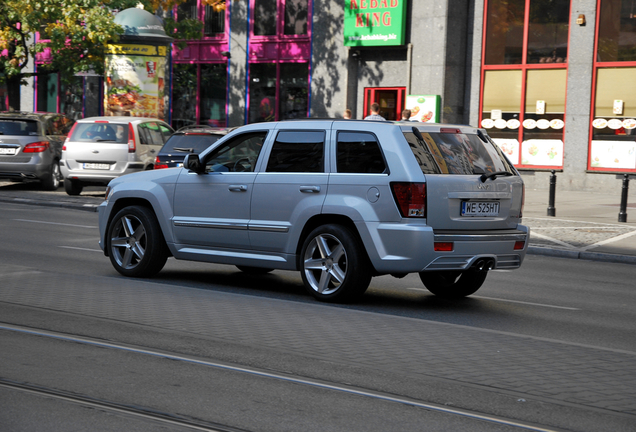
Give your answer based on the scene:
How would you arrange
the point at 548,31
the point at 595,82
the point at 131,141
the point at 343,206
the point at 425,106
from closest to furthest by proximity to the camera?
the point at 343,206
the point at 131,141
the point at 595,82
the point at 548,31
the point at 425,106

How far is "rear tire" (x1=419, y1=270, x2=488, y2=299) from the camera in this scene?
29.7 feet

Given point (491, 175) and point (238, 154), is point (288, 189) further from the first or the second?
point (491, 175)

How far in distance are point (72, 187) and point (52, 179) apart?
1823 millimetres

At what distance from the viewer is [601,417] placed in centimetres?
482

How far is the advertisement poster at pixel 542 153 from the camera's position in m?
24.0

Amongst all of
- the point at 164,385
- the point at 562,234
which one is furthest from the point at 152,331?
the point at 562,234

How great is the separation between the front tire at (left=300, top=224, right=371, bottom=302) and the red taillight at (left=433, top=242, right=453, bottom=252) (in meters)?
0.65

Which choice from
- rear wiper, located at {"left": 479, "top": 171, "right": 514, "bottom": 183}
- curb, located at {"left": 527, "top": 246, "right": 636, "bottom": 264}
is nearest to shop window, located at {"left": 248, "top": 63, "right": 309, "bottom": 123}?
curb, located at {"left": 527, "top": 246, "right": 636, "bottom": 264}

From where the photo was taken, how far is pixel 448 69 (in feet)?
83.6

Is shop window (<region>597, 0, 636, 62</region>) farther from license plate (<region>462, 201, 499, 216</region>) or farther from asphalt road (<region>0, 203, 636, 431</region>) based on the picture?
license plate (<region>462, 201, 499, 216</region>)

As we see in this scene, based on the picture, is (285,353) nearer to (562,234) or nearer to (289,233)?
(289,233)

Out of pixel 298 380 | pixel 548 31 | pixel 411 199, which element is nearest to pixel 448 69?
pixel 548 31

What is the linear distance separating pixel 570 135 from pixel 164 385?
20100mm

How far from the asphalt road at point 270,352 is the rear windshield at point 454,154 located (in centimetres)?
128
